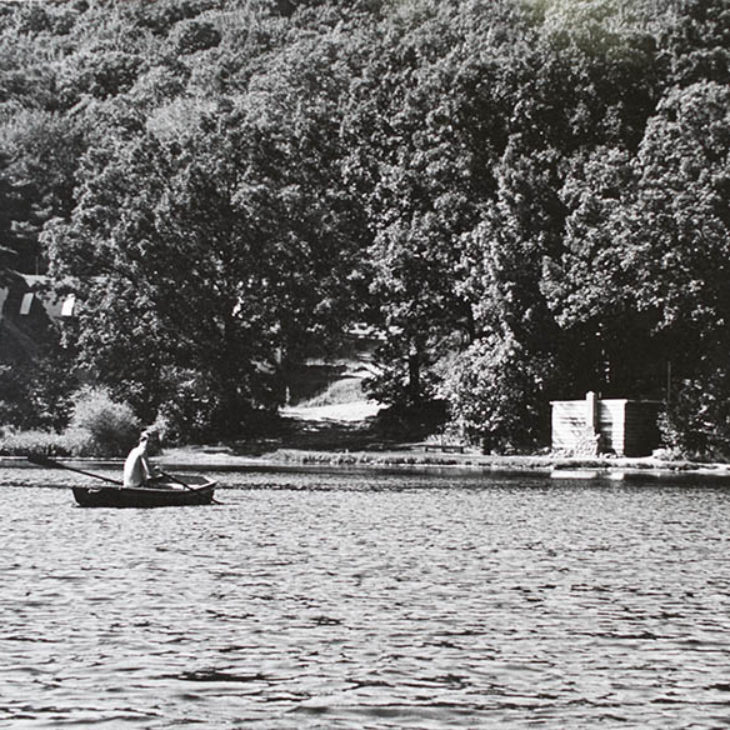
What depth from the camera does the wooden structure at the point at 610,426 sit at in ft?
210

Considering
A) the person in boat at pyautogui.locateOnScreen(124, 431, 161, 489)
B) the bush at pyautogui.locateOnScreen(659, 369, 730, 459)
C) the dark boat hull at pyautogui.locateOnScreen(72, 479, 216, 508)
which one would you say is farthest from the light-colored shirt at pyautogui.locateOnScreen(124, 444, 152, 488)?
the bush at pyautogui.locateOnScreen(659, 369, 730, 459)

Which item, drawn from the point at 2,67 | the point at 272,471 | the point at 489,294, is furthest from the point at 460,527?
the point at 2,67

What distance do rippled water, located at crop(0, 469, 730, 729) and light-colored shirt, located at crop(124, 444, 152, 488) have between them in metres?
3.03

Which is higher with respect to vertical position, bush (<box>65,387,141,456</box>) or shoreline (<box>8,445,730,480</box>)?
bush (<box>65,387,141,456</box>)

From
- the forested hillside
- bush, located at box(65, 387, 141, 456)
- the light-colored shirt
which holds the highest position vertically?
the forested hillside

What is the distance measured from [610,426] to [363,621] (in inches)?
1920

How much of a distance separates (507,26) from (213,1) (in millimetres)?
129472

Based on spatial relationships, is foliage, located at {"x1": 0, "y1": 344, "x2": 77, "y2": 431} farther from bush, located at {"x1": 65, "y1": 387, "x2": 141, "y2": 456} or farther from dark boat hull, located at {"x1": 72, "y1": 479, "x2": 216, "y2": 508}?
dark boat hull, located at {"x1": 72, "y1": 479, "x2": 216, "y2": 508}

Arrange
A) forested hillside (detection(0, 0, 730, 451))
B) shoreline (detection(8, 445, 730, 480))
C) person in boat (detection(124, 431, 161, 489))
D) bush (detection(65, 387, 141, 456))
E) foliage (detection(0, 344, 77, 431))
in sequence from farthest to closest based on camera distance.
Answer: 1. foliage (detection(0, 344, 77, 431))
2. bush (detection(65, 387, 141, 456))
3. forested hillside (detection(0, 0, 730, 451))
4. shoreline (detection(8, 445, 730, 480))
5. person in boat (detection(124, 431, 161, 489))

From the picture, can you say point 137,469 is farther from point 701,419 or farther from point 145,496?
point 701,419

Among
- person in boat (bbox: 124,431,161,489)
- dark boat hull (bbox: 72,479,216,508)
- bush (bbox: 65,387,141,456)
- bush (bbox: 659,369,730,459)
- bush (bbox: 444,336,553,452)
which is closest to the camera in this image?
dark boat hull (bbox: 72,479,216,508)

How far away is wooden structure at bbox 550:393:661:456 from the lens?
64062 mm

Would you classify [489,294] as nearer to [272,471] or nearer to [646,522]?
[272,471]

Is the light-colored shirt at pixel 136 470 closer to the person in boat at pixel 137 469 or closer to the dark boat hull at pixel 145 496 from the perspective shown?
the person in boat at pixel 137 469
